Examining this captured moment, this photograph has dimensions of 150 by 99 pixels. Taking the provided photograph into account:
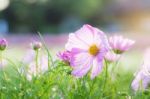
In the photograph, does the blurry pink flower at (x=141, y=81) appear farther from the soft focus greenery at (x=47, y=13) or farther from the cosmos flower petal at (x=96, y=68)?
the soft focus greenery at (x=47, y=13)

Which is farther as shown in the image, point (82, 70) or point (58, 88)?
point (58, 88)

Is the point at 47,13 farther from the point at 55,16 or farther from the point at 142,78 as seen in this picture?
the point at 142,78

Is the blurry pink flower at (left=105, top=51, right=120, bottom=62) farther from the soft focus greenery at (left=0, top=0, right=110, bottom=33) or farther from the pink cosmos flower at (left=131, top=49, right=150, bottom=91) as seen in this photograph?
the soft focus greenery at (left=0, top=0, right=110, bottom=33)

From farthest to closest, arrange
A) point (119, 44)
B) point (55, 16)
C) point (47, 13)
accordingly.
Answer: point (55, 16) → point (47, 13) → point (119, 44)

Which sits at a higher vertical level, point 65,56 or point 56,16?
point 65,56

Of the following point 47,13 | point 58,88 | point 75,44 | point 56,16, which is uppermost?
point 75,44

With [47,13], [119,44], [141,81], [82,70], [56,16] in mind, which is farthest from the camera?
[56,16]

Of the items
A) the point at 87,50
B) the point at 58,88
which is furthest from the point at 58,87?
the point at 87,50

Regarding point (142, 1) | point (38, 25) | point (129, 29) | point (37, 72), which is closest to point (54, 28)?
point (38, 25)
